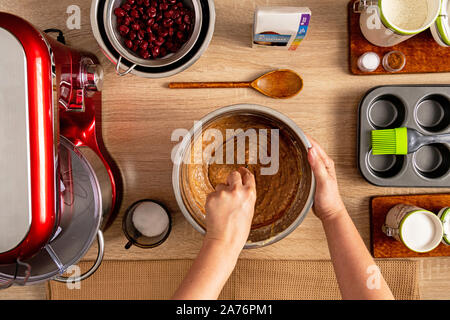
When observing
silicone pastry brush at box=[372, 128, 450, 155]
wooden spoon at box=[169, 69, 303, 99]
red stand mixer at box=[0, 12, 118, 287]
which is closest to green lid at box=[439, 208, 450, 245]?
silicone pastry brush at box=[372, 128, 450, 155]

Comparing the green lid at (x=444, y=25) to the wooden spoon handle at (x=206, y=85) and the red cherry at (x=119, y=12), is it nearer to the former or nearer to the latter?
the wooden spoon handle at (x=206, y=85)

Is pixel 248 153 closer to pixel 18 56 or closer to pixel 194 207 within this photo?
pixel 194 207

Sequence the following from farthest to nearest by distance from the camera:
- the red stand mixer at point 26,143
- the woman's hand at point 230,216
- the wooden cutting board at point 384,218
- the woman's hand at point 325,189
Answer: the wooden cutting board at point 384,218, the woman's hand at point 325,189, the woman's hand at point 230,216, the red stand mixer at point 26,143

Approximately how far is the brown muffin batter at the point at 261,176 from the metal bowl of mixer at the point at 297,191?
1 cm

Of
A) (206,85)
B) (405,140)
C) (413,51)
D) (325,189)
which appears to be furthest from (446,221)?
(206,85)

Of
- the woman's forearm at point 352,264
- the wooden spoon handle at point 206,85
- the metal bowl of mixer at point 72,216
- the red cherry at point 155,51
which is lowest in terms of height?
the woman's forearm at point 352,264

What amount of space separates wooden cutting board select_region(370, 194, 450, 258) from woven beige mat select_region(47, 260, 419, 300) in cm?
3

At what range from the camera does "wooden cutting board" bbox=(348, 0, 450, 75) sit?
2.51ft

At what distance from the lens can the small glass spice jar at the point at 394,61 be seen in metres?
0.76

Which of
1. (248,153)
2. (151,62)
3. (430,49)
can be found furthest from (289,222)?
(430,49)

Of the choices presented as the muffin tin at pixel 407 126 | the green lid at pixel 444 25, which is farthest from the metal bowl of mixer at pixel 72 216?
the green lid at pixel 444 25

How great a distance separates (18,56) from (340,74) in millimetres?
695

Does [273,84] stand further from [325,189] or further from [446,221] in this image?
[446,221]

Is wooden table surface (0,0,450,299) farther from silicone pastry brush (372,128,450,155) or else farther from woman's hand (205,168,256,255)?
woman's hand (205,168,256,255)
